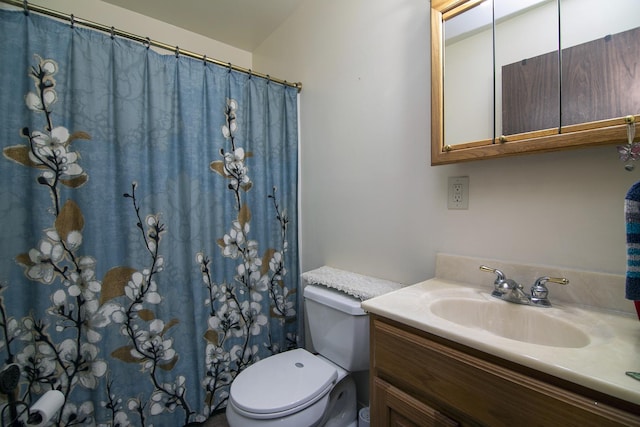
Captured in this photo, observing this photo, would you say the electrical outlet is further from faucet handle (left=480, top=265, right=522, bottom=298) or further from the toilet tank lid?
the toilet tank lid

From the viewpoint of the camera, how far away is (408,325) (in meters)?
0.76

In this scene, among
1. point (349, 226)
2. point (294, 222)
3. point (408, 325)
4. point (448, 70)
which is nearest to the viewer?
point (408, 325)

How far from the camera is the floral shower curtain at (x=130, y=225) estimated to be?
1099 mm

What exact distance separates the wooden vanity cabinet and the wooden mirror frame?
Answer: 617 millimetres

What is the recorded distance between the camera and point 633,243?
0.57 meters

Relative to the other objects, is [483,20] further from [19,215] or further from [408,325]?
[19,215]

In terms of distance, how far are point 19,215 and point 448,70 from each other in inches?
70.4

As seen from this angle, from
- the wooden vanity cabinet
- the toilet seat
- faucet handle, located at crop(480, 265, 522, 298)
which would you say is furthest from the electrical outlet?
the toilet seat

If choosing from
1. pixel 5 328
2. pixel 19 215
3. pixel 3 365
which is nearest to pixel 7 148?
pixel 19 215

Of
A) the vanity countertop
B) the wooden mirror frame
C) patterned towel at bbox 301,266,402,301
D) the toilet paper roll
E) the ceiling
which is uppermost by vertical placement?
the ceiling

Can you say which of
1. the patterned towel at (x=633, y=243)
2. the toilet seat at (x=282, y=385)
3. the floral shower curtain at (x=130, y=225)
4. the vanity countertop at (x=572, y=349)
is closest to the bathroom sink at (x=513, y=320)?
the vanity countertop at (x=572, y=349)

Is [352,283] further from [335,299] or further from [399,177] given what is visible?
[399,177]

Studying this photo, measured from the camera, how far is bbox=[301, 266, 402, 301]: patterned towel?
1201 mm

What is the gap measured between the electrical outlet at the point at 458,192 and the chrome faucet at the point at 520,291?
0.28m
